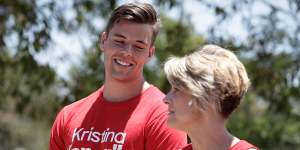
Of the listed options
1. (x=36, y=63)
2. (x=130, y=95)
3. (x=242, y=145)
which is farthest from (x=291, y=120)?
(x=242, y=145)

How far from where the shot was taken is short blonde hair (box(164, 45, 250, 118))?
3100 mm

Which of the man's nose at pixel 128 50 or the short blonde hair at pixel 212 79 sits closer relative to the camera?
the short blonde hair at pixel 212 79

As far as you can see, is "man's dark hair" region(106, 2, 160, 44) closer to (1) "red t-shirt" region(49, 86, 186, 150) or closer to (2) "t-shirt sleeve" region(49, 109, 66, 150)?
(1) "red t-shirt" region(49, 86, 186, 150)

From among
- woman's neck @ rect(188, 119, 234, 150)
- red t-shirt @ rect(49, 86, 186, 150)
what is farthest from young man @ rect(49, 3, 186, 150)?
woman's neck @ rect(188, 119, 234, 150)

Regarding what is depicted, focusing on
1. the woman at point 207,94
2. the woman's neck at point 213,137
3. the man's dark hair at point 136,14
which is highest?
the man's dark hair at point 136,14

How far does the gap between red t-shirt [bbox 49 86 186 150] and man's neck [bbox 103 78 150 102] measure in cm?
3

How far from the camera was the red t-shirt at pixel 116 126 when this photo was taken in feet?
12.2

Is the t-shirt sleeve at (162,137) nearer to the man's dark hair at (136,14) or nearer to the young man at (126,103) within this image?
the young man at (126,103)

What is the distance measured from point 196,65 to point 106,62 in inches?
35.8

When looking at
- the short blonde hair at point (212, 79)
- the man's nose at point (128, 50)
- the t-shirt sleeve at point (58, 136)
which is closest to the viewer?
the short blonde hair at point (212, 79)

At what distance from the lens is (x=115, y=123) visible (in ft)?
12.7

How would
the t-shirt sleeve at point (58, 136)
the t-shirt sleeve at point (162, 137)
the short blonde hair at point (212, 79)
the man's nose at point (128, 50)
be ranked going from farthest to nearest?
1. the t-shirt sleeve at point (58, 136)
2. the man's nose at point (128, 50)
3. the t-shirt sleeve at point (162, 137)
4. the short blonde hair at point (212, 79)

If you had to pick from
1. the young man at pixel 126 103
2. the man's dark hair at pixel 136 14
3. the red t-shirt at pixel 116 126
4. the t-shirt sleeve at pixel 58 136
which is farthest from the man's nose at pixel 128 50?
the t-shirt sleeve at pixel 58 136

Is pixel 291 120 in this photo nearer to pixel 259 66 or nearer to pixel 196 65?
pixel 259 66
